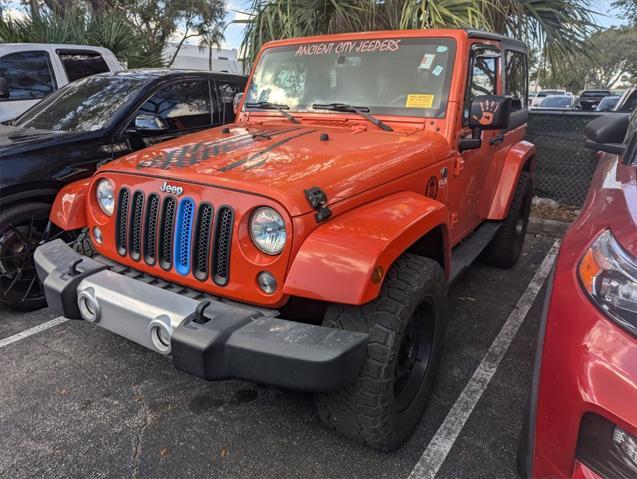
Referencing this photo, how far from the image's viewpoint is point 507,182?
4094 mm

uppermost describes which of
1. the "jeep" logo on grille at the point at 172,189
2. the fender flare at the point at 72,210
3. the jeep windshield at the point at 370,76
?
the jeep windshield at the point at 370,76

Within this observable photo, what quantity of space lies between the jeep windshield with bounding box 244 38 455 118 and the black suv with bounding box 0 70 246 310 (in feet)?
4.53

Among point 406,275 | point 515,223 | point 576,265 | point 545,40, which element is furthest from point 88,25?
point 576,265

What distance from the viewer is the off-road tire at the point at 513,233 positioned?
4305 mm

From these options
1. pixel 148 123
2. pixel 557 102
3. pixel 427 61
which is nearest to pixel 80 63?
pixel 148 123

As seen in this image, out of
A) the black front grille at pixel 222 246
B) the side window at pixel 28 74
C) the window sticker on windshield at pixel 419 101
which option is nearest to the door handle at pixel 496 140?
the window sticker on windshield at pixel 419 101

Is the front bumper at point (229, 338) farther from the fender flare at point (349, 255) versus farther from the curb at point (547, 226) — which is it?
the curb at point (547, 226)

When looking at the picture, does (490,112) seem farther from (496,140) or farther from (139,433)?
(139,433)

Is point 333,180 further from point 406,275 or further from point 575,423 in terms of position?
point 575,423

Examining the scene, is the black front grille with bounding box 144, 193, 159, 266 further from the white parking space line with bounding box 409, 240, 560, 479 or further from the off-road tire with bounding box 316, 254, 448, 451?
the white parking space line with bounding box 409, 240, 560, 479

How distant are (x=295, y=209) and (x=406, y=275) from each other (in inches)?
23.7

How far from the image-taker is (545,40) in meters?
6.35

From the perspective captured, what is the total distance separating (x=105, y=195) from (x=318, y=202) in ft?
4.23

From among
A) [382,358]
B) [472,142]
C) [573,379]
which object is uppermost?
[472,142]
